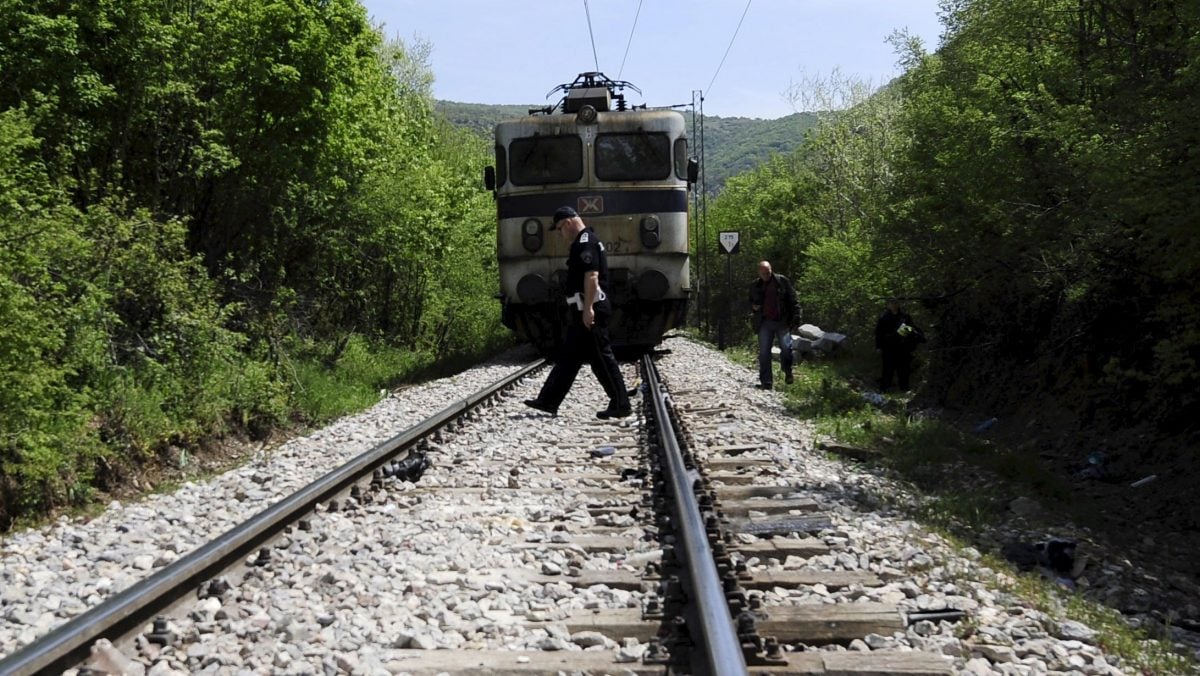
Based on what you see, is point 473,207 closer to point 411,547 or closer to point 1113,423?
point 1113,423

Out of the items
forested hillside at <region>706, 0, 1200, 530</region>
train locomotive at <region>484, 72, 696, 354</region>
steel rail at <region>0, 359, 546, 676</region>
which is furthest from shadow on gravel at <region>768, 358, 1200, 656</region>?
train locomotive at <region>484, 72, 696, 354</region>

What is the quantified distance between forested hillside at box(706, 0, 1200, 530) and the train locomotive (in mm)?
3331

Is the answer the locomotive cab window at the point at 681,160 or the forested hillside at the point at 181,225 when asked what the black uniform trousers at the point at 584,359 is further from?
the locomotive cab window at the point at 681,160

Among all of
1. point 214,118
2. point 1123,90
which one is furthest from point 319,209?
point 1123,90

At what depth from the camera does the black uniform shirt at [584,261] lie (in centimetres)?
875

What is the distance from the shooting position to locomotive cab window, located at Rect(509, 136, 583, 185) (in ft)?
52.4

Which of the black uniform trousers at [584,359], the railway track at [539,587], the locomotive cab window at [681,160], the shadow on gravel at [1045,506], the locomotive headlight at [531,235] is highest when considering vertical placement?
the locomotive cab window at [681,160]

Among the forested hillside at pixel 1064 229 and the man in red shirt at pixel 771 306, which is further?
the man in red shirt at pixel 771 306

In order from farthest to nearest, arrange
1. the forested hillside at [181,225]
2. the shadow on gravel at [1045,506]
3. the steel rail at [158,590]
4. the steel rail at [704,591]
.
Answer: the forested hillside at [181,225] < the shadow on gravel at [1045,506] < the steel rail at [158,590] < the steel rail at [704,591]

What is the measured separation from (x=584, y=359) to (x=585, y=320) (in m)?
0.60

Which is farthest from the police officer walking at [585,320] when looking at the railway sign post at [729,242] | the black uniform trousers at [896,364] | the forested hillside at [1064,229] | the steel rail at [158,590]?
the railway sign post at [729,242]

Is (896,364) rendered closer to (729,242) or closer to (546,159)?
(546,159)

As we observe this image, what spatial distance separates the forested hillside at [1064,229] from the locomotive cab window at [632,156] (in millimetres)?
3553

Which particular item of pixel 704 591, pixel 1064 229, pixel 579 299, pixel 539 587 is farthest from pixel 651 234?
pixel 704 591
